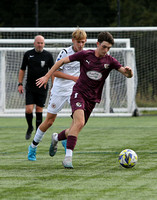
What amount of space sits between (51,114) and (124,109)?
381 inches

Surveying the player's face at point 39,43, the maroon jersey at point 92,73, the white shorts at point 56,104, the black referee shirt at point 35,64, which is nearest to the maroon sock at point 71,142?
the maroon jersey at point 92,73

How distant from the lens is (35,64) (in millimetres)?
9328

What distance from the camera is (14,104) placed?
16.4 meters

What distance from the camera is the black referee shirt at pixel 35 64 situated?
924 centimetres

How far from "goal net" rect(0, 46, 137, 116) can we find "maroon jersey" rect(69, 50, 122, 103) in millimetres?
10222

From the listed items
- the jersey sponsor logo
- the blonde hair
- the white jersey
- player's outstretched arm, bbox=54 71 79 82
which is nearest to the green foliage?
the white jersey

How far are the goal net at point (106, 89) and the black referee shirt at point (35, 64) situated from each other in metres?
6.94

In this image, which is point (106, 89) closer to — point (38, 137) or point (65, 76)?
point (65, 76)

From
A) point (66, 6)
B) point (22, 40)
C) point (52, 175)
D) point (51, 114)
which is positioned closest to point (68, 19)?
point (66, 6)

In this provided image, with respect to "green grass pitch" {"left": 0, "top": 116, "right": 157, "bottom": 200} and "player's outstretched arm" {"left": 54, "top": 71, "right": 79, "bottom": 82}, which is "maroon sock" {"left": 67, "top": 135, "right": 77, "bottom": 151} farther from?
"player's outstretched arm" {"left": 54, "top": 71, "right": 79, "bottom": 82}

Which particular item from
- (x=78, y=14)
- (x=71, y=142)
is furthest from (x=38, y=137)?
(x=78, y=14)

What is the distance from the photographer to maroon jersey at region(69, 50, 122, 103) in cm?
602

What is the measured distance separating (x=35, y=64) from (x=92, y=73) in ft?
11.3

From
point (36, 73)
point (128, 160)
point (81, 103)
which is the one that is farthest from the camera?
point (36, 73)
